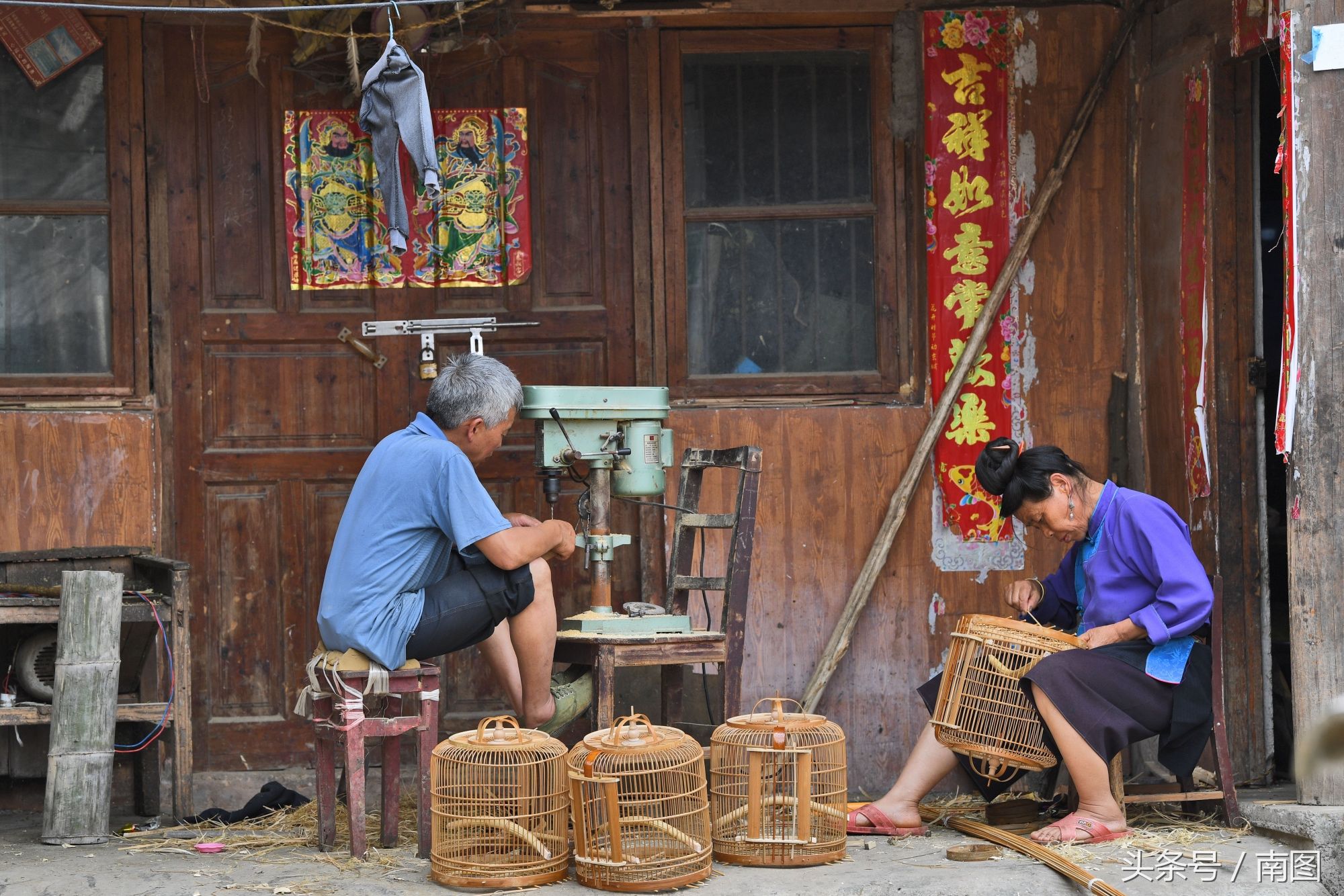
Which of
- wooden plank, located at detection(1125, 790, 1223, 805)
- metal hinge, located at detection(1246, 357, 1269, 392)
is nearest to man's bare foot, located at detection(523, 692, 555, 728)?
wooden plank, located at detection(1125, 790, 1223, 805)

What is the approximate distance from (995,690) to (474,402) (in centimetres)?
186

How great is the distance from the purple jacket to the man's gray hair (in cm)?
192

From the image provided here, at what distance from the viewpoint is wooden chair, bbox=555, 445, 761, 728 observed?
4.52 m

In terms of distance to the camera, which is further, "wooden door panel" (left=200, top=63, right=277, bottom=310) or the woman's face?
"wooden door panel" (left=200, top=63, right=277, bottom=310)

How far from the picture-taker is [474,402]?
4.38m

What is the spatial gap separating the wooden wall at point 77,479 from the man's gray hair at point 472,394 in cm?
156

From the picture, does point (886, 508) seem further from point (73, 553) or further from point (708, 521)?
point (73, 553)

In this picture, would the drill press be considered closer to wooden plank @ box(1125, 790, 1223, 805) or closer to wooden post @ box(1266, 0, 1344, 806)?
wooden plank @ box(1125, 790, 1223, 805)

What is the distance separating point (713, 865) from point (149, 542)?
8.63ft

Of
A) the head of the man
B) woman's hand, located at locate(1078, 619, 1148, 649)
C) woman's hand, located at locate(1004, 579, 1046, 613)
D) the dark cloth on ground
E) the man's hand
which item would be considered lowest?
the dark cloth on ground

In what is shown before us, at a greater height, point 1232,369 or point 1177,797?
point 1232,369

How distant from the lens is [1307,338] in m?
4.20

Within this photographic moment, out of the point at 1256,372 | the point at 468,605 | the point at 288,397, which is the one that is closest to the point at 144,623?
the point at 288,397

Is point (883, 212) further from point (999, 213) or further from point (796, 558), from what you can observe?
point (796, 558)
